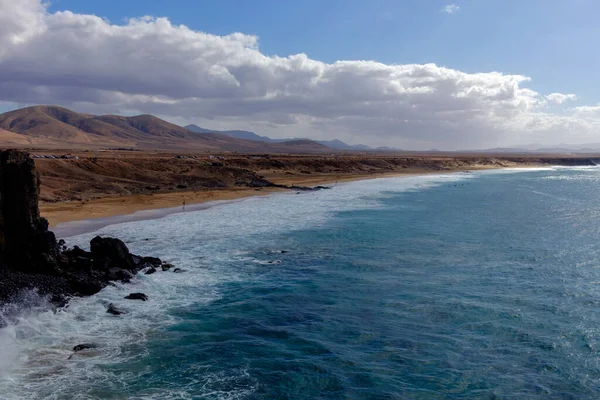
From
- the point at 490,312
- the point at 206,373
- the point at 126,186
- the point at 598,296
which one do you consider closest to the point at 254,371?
the point at 206,373

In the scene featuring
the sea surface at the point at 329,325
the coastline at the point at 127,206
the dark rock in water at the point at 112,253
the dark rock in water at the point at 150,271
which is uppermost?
the coastline at the point at 127,206

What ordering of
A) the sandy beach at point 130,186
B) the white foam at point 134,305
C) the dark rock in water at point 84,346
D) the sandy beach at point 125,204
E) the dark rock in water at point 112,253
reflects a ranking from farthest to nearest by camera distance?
the sandy beach at point 130,186, the sandy beach at point 125,204, the dark rock in water at point 112,253, the dark rock in water at point 84,346, the white foam at point 134,305

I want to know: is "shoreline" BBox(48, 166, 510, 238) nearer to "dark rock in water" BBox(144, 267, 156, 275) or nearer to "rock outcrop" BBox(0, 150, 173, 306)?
"rock outcrop" BBox(0, 150, 173, 306)

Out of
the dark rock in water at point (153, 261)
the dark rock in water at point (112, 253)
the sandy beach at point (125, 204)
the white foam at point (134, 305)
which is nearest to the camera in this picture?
the white foam at point (134, 305)

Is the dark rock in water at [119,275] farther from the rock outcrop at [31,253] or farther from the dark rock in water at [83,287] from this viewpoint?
the dark rock in water at [83,287]

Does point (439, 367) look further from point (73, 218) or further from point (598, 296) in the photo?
point (73, 218)

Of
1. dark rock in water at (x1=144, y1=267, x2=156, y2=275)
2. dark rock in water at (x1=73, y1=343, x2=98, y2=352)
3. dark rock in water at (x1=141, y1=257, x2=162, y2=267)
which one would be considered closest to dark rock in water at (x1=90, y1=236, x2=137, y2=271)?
dark rock in water at (x1=144, y1=267, x2=156, y2=275)

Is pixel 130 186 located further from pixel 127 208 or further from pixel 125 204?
pixel 127 208

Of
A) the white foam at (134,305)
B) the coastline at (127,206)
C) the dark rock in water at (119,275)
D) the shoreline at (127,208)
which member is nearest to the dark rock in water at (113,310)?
the white foam at (134,305)
